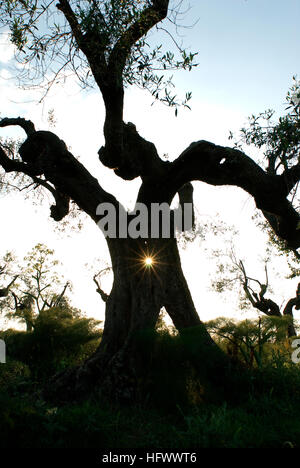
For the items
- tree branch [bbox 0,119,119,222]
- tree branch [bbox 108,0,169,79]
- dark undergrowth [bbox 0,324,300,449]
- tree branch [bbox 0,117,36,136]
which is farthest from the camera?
tree branch [bbox 0,117,36,136]

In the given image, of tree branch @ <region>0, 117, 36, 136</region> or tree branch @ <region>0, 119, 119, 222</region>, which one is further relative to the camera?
tree branch @ <region>0, 117, 36, 136</region>

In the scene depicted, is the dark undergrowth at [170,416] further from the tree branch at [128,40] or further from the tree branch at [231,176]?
the tree branch at [128,40]

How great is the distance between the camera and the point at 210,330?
7.50 metres

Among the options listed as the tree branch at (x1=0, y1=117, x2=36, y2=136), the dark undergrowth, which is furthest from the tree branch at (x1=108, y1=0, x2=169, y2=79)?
the dark undergrowth

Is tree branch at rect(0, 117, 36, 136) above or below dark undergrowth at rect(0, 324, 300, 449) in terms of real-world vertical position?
above

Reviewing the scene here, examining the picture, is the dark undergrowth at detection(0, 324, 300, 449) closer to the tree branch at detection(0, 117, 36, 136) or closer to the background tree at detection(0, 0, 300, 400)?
the background tree at detection(0, 0, 300, 400)

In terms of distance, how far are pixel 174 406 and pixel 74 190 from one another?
4811 mm

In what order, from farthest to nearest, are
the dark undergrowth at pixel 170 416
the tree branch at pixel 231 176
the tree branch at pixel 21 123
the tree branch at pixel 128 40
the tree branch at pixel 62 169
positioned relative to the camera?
1. the tree branch at pixel 21 123
2. the tree branch at pixel 62 169
3. the tree branch at pixel 231 176
4. the tree branch at pixel 128 40
5. the dark undergrowth at pixel 170 416

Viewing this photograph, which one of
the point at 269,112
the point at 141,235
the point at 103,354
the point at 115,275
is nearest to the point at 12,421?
the point at 103,354

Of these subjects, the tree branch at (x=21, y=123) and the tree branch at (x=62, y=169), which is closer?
the tree branch at (x=62, y=169)

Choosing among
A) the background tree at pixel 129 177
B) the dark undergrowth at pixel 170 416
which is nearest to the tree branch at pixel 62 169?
→ the background tree at pixel 129 177

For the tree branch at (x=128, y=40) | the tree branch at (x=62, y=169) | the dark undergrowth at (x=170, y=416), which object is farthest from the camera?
the tree branch at (x=62, y=169)

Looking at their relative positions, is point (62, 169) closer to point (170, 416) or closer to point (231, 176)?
point (231, 176)

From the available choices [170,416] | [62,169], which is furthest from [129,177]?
[170,416]
